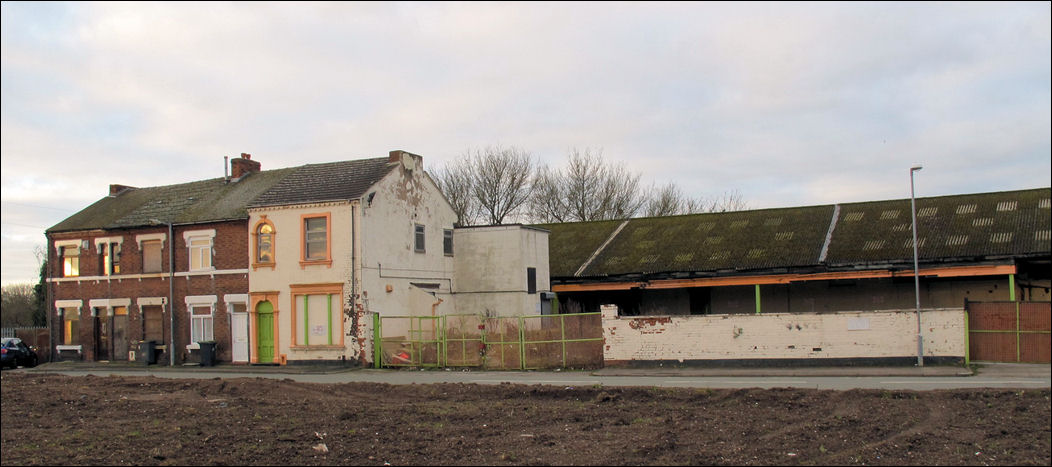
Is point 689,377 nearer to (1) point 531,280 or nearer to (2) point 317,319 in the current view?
(1) point 531,280

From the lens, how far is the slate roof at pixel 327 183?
3247cm

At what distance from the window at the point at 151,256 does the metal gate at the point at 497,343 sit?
11.5m

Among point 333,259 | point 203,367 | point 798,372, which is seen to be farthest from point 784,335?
point 203,367

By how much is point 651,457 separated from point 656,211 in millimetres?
53524

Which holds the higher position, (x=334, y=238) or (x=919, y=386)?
(x=334, y=238)

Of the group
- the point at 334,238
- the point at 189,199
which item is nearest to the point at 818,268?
the point at 334,238

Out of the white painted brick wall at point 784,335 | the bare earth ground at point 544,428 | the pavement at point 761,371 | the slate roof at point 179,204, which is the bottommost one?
the pavement at point 761,371

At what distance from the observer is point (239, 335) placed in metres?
33.8

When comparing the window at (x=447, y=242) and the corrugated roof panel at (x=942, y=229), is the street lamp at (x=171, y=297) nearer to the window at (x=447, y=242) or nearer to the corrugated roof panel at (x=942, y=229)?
the window at (x=447, y=242)

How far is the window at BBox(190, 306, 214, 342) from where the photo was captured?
34.6 metres

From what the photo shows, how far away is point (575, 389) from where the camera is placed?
19.0m

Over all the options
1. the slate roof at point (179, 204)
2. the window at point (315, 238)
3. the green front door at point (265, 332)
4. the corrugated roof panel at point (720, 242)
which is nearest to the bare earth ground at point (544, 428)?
the window at point (315, 238)

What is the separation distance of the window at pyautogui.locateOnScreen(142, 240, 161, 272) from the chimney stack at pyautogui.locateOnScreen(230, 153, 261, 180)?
506 centimetres

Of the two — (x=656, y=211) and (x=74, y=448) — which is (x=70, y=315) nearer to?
(x=74, y=448)
